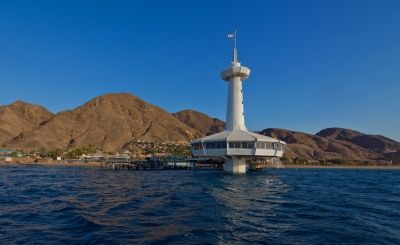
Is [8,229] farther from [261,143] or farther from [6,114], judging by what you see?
[6,114]

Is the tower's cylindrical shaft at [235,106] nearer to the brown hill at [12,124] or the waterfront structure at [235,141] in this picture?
the waterfront structure at [235,141]

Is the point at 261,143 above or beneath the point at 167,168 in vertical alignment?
above

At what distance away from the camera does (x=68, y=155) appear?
12181 cm

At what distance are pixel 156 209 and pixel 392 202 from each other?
17555 mm

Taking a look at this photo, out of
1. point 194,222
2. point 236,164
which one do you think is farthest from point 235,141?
point 194,222

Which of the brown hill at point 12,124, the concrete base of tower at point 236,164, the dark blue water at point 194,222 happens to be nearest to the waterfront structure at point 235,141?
the concrete base of tower at point 236,164

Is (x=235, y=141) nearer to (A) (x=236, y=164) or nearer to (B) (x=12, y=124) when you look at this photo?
(A) (x=236, y=164)

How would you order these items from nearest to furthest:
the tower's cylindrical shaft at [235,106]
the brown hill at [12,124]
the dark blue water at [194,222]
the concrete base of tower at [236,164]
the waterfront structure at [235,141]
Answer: the dark blue water at [194,222]
the waterfront structure at [235,141]
the concrete base of tower at [236,164]
the tower's cylindrical shaft at [235,106]
the brown hill at [12,124]

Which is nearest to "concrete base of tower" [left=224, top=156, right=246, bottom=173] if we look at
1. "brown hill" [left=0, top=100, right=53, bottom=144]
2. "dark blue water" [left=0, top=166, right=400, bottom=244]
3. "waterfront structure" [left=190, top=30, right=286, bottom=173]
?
"waterfront structure" [left=190, top=30, right=286, bottom=173]

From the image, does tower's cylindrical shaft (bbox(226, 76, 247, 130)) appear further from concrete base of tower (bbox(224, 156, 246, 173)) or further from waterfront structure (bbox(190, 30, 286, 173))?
concrete base of tower (bbox(224, 156, 246, 173))

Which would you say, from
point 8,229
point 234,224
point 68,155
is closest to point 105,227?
point 8,229

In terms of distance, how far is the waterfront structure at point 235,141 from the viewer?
141 feet

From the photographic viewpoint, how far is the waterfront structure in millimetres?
43062

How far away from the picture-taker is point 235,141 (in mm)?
42844
